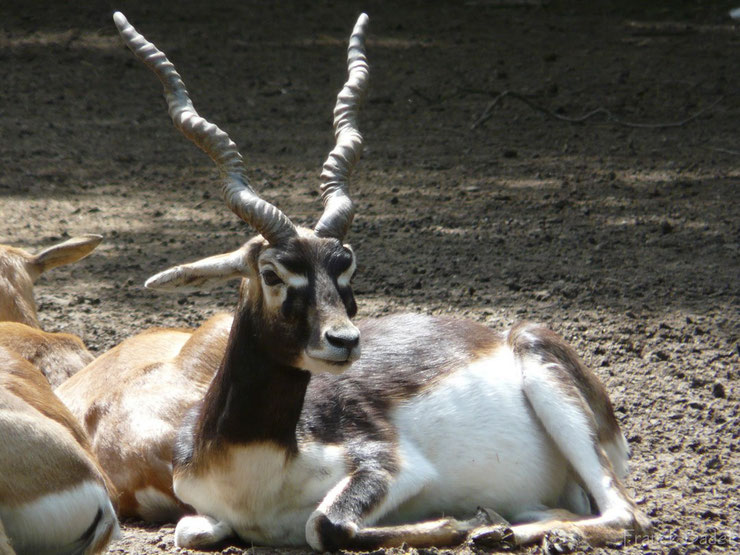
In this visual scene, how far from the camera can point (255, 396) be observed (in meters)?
4.32

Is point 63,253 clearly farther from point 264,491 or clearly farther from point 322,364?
point 322,364

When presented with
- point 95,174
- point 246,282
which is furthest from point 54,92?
point 246,282

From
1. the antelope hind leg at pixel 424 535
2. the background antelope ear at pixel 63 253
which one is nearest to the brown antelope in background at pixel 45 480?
the antelope hind leg at pixel 424 535

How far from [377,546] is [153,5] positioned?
36.6 feet

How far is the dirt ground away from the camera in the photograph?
242 inches

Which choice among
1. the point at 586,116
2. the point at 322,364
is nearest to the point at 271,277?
the point at 322,364

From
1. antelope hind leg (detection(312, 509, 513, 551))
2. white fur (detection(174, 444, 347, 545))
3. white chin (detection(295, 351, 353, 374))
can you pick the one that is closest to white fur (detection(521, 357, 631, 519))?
antelope hind leg (detection(312, 509, 513, 551))

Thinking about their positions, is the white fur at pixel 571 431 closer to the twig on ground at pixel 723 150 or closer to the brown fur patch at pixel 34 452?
the brown fur patch at pixel 34 452

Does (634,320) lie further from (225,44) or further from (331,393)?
(225,44)

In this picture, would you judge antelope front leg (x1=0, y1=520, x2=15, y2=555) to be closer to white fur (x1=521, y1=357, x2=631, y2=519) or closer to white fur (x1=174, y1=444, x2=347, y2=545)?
white fur (x1=174, y1=444, x2=347, y2=545)

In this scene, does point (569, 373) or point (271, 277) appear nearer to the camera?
point (271, 277)

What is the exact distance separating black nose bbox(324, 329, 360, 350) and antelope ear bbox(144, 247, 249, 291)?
55 centimetres

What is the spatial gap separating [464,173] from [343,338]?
5653 millimetres

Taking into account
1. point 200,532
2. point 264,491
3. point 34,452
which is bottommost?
point 200,532
